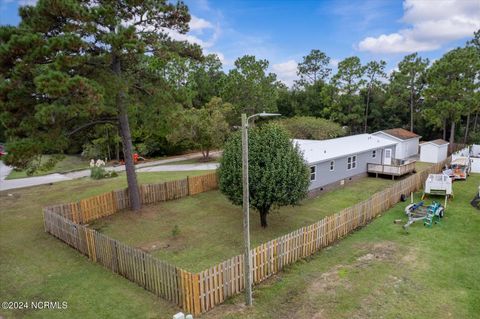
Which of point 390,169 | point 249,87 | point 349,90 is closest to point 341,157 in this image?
point 390,169

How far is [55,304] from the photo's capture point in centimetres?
872

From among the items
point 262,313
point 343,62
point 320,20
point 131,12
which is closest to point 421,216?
point 262,313

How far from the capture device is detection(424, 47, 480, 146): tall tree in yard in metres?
33.2

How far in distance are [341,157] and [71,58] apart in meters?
17.5

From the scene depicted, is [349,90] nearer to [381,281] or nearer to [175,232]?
[175,232]

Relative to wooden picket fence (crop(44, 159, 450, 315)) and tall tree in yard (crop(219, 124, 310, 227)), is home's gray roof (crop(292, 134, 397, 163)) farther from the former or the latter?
tall tree in yard (crop(219, 124, 310, 227))

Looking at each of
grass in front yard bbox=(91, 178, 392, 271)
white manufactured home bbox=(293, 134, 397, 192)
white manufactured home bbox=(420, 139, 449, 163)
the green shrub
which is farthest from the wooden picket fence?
white manufactured home bbox=(420, 139, 449, 163)

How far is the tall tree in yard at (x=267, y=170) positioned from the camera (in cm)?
1300

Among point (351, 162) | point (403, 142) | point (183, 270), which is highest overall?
point (403, 142)

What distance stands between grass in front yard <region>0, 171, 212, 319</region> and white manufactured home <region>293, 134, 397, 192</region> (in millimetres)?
12189

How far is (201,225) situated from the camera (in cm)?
1500

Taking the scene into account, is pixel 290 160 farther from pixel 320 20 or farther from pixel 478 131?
pixel 478 131

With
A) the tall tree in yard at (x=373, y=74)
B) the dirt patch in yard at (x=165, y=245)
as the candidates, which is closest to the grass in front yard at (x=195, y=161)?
the dirt patch in yard at (x=165, y=245)

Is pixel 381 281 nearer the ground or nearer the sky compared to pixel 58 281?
nearer the ground
